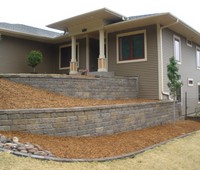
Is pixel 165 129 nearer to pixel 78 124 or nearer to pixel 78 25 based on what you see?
pixel 78 124

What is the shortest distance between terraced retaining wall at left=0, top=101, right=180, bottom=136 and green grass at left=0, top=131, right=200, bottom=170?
152 centimetres

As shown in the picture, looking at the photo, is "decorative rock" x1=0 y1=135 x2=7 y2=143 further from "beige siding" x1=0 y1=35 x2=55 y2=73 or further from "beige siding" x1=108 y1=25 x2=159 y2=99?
"beige siding" x1=0 y1=35 x2=55 y2=73

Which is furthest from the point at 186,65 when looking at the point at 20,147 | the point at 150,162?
the point at 20,147

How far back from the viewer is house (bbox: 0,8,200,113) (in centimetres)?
1286

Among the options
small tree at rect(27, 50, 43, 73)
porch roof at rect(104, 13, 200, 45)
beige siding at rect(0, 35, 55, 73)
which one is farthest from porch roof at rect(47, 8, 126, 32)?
beige siding at rect(0, 35, 55, 73)

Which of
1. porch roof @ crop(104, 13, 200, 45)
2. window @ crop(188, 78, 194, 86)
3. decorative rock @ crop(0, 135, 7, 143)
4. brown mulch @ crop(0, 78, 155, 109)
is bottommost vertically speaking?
decorative rock @ crop(0, 135, 7, 143)

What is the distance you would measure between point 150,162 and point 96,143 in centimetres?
152

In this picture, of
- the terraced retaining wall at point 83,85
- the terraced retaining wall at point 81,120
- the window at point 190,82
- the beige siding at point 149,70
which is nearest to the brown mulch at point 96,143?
the terraced retaining wall at point 81,120

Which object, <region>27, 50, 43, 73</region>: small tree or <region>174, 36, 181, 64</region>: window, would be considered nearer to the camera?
<region>174, 36, 181, 64</region>: window

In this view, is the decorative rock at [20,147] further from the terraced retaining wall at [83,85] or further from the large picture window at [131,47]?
the large picture window at [131,47]

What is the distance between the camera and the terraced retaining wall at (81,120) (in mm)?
6090

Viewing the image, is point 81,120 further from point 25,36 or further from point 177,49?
point 25,36

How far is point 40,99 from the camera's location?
808 cm

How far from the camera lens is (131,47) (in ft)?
45.1
